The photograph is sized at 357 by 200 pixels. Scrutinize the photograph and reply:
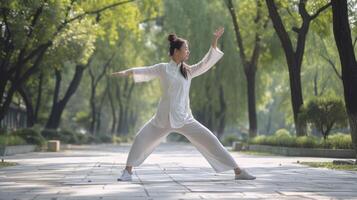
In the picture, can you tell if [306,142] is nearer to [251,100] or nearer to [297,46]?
[297,46]

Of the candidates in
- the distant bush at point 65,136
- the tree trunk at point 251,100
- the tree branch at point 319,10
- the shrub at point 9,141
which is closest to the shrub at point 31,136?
the shrub at point 9,141

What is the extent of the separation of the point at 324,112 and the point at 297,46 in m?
2.70

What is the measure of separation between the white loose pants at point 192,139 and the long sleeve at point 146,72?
0.69m

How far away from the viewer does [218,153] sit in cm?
1055

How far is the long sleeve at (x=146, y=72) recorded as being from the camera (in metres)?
10.6

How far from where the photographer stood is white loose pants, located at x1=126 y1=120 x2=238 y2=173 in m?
10.5

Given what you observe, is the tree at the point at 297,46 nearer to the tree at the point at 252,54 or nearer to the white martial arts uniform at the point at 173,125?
the tree at the point at 252,54

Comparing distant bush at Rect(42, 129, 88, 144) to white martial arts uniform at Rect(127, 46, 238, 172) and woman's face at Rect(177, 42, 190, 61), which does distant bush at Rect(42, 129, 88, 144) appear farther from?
woman's face at Rect(177, 42, 190, 61)

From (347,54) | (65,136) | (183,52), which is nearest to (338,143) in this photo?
(347,54)

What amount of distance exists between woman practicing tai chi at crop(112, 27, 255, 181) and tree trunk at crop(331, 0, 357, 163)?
6.24 m

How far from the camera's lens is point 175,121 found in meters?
10.3

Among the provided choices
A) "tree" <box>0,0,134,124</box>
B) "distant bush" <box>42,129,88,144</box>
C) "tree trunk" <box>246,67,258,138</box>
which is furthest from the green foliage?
"distant bush" <box>42,129,88,144</box>

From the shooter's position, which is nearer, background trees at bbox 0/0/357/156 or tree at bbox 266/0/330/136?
tree at bbox 266/0/330/136

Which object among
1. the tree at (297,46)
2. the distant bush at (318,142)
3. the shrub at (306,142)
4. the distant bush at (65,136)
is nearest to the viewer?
the distant bush at (318,142)
